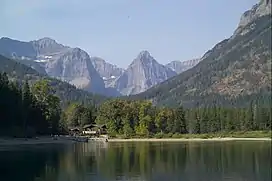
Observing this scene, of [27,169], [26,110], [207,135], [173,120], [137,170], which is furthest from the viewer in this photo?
[173,120]

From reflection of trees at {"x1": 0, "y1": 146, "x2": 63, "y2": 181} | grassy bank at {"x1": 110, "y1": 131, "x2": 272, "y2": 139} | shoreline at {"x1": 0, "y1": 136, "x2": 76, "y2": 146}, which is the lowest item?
grassy bank at {"x1": 110, "y1": 131, "x2": 272, "y2": 139}

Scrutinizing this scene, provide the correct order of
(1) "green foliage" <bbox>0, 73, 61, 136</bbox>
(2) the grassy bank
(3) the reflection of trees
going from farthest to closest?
(2) the grassy bank → (1) "green foliage" <bbox>0, 73, 61, 136</bbox> → (3) the reflection of trees

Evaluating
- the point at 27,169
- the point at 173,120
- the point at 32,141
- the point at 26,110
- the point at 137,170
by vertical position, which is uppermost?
the point at 26,110

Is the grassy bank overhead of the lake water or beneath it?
beneath

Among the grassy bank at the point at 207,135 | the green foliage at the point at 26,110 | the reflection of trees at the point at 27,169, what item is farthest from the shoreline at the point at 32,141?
the reflection of trees at the point at 27,169

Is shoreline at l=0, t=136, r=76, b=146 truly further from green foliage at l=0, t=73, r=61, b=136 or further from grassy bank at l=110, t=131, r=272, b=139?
grassy bank at l=110, t=131, r=272, b=139

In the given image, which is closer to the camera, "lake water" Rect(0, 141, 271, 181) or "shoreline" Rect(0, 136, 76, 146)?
"lake water" Rect(0, 141, 271, 181)

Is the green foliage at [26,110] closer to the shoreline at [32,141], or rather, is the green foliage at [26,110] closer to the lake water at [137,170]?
the shoreline at [32,141]

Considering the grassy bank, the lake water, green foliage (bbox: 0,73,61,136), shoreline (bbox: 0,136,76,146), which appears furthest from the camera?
the grassy bank

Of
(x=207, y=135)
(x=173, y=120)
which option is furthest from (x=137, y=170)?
(x=173, y=120)

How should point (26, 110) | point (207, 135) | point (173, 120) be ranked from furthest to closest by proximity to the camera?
point (173, 120)
point (207, 135)
point (26, 110)

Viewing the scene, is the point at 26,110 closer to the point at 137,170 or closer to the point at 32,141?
the point at 32,141

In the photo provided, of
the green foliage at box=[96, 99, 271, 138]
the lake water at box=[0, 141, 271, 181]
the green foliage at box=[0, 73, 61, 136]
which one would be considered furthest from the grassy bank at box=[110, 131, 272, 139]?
the lake water at box=[0, 141, 271, 181]

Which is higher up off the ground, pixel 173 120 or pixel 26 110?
pixel 26 110
